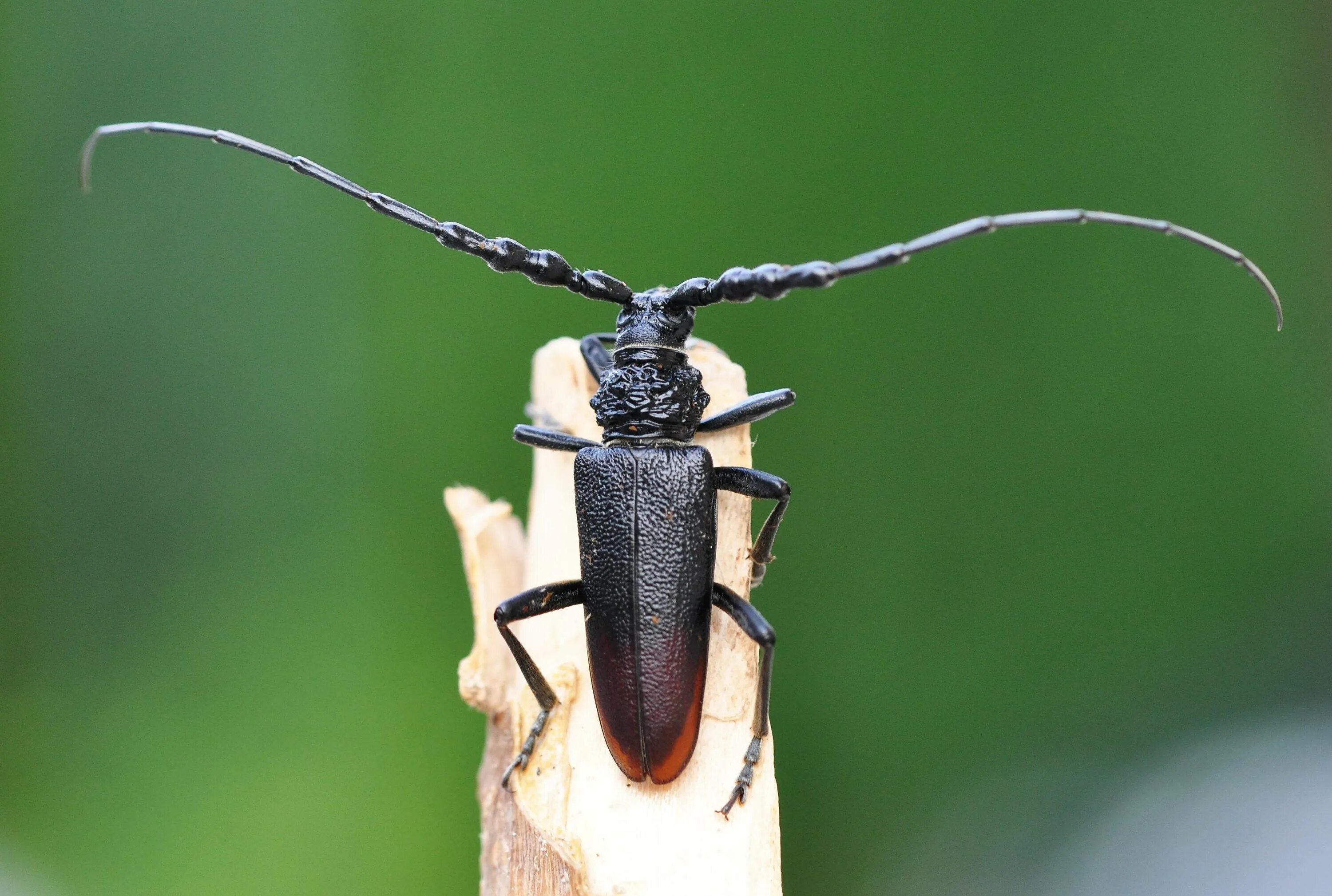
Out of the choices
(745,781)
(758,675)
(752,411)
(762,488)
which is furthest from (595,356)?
→ (745,781)

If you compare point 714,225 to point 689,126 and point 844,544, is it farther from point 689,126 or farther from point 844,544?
point 844,544

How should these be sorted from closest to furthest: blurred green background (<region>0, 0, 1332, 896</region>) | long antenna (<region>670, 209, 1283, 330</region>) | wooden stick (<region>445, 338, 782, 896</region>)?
long antenna (<region>670, 209, 1283, 330</region>)
wooden stick (<region>445, 338, 782, 896</region>)
blurred green background (<region>0, 0, 1332, 896</region>)

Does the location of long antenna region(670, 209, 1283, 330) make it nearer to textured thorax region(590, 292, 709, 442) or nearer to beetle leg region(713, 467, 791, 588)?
textured thorax region(590, 292, 709, 442)

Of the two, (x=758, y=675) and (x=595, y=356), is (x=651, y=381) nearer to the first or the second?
(x=595, y=356)

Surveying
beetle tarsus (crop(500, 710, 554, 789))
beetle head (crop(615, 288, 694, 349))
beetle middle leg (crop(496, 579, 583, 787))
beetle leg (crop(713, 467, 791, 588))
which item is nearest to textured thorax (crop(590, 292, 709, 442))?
beetle head (crop(615, 288, 694, 349))

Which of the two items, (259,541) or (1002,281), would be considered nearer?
(1002,281)

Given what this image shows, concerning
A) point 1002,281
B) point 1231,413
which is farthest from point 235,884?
point 1231,413

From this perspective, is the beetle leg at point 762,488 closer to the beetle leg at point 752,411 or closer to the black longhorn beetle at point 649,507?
the black longhorn beetle at point 649,507
